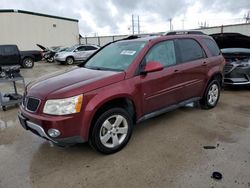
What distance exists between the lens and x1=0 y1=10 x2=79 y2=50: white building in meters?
25.6

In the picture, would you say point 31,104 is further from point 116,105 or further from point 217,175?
point 217,175

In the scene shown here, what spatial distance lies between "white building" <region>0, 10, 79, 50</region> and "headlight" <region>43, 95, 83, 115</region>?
87.7ft

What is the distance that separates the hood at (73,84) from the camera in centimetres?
301

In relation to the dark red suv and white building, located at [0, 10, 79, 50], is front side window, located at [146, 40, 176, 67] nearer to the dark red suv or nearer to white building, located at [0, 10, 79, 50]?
the dark red suv

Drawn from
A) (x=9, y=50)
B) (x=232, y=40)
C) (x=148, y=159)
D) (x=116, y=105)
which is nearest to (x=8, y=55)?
(x=9, y=50)

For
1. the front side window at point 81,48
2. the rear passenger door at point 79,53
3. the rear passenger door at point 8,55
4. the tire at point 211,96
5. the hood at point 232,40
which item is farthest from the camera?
the front side window at point 81,48

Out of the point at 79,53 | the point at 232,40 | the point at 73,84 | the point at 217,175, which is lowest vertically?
the point at 217,175

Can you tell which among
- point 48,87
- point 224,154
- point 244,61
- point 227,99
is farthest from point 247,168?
point 244,61

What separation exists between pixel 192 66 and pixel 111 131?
7.27ft

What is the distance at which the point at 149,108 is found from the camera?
3.86 m

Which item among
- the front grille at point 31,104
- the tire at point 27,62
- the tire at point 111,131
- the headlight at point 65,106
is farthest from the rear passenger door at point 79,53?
Result: the headlight at point 65,106

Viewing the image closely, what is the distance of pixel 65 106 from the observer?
9.63 feet

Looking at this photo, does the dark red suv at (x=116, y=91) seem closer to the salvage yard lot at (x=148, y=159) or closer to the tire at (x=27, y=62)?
the salvage yard lot at (x=148, y=159)

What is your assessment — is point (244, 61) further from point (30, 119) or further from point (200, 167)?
point (30, 119)
